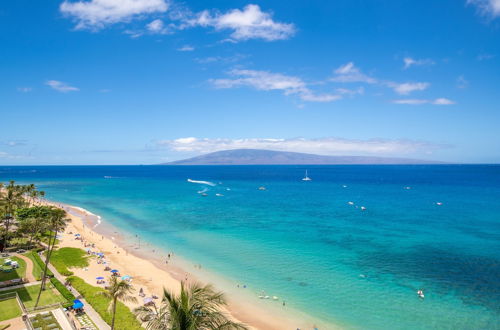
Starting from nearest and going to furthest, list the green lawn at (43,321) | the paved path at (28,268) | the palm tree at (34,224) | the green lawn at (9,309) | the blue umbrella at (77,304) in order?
the green lawn at (43,321), the green lawn at (9,309), the blue umbrella at (77,304), the paved path at (28,268), the palm tree at (34,224)

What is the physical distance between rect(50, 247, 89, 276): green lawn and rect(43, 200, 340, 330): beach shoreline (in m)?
1.91

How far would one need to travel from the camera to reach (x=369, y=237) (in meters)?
62.9

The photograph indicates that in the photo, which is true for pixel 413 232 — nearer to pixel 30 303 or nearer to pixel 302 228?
pixel 302 228

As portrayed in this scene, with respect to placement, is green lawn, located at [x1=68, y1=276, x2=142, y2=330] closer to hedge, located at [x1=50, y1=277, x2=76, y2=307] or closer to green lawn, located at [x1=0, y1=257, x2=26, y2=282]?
hedge, located at [x1=50, y1=277, x2=76, y2=307]

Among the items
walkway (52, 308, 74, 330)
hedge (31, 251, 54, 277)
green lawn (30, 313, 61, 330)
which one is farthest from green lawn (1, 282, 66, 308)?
green lawn (30, 313, 61, 330)

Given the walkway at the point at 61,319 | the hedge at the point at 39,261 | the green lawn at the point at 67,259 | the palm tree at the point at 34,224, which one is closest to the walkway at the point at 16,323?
the walkway at the point at 61,319

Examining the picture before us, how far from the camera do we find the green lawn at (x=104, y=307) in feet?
95.2

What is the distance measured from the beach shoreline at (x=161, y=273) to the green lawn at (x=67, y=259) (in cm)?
191

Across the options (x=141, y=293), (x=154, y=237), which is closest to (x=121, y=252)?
(x=154, y=237)

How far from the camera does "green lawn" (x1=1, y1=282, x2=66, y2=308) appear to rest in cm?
3241

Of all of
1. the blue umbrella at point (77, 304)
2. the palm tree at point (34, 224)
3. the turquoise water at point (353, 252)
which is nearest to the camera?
the blue umbrella at point (77, 304)

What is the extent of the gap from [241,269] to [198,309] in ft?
114

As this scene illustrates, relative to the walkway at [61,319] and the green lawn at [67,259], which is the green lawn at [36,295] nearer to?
the walkway at [61,319]

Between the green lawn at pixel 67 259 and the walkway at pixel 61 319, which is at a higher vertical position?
the walkway at pixel 61 319
